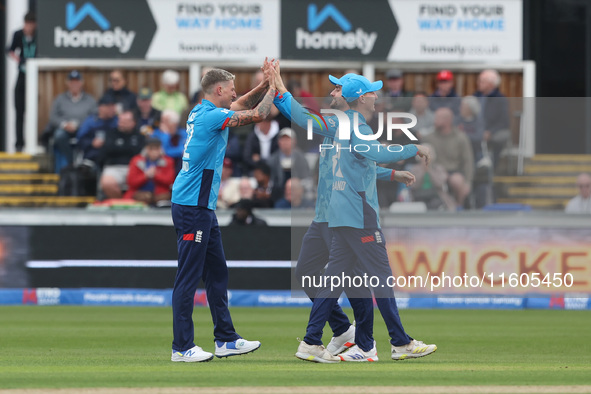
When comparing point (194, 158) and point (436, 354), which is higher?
point (194, 158)

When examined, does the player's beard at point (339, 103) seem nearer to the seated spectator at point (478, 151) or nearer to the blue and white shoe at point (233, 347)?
the blue and white shoe at point (233, 347)

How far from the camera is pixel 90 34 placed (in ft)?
66.7

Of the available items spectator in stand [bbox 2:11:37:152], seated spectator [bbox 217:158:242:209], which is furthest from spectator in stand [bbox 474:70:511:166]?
spectator in stand [bbox 2:11:37:152]

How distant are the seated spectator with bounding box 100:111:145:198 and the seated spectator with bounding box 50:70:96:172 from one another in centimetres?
103

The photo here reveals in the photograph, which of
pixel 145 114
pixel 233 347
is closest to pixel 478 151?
pixel 145 114

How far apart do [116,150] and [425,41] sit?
19.2 feet

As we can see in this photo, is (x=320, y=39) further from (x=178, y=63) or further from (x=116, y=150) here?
(x=116, y=150)

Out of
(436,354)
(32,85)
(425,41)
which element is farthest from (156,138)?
(436,354)

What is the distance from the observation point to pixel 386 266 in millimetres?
8812

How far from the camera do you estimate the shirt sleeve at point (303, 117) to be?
28.2 ft

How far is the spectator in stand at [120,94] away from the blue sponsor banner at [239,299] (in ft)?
13.1

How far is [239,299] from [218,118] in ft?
25.1

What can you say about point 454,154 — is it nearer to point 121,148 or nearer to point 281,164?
point 281,164

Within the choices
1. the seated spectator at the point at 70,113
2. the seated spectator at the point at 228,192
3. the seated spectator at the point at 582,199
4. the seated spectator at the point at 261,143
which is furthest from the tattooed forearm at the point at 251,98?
the seated spectator at the point at 70,113
